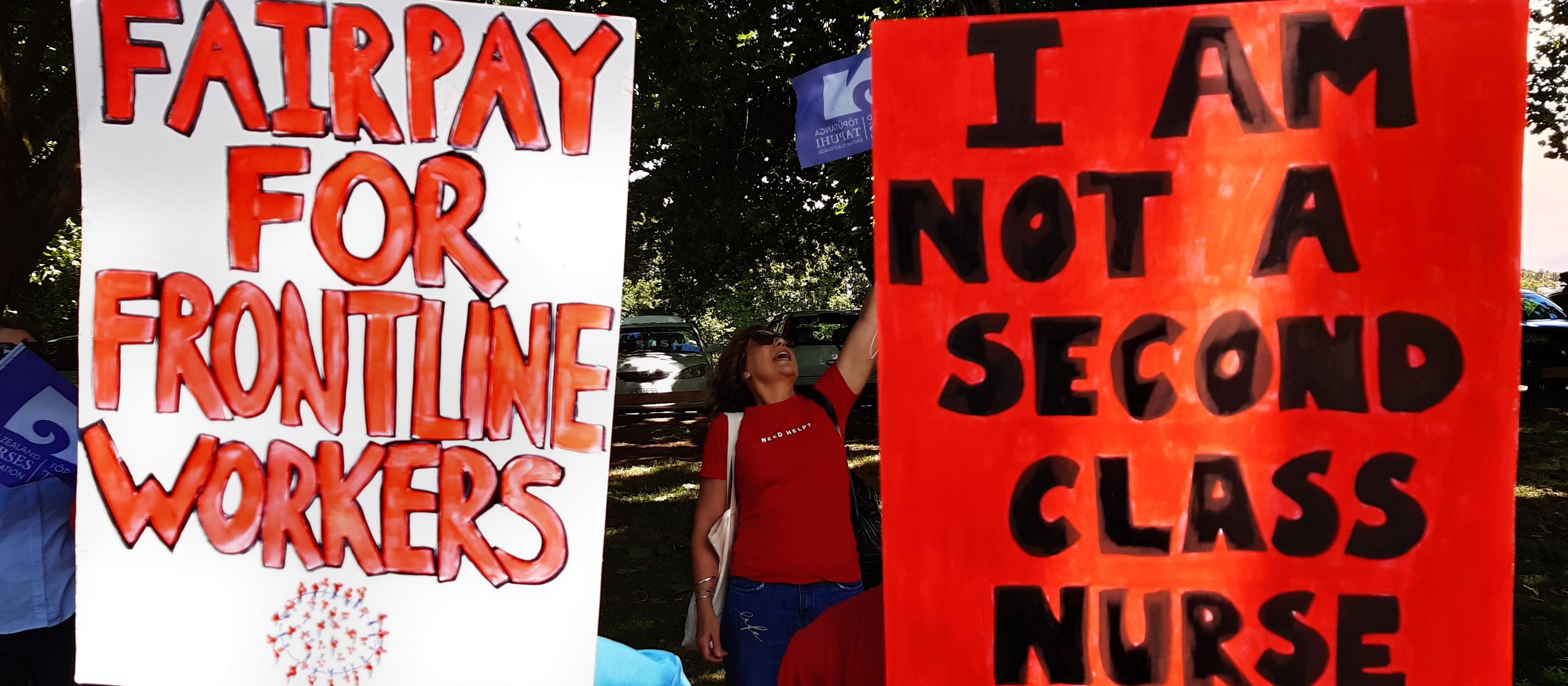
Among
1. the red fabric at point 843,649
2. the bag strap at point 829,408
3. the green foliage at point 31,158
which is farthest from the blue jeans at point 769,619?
the green foliage at point 31,158

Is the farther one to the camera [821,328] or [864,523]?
[821,328]

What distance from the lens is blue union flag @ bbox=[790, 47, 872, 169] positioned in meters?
3.05

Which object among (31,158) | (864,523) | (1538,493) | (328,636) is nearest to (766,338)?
(864,523)

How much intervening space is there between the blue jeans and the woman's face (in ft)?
1.83

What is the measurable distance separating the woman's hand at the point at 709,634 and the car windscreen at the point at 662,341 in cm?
1288

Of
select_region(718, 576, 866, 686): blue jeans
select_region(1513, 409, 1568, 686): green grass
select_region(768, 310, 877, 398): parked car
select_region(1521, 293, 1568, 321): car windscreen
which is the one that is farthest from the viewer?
select_region(1521, 293, 1568, 321): car windscreen

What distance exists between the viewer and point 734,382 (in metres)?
3.20

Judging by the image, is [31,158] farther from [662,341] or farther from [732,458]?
[662,341]

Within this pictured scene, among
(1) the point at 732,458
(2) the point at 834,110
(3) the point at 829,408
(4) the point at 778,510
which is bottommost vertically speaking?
(4) the point at 778,510

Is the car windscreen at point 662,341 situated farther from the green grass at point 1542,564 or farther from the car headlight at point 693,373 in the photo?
the green grass at point 1542,564

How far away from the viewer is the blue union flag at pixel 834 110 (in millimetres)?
3051

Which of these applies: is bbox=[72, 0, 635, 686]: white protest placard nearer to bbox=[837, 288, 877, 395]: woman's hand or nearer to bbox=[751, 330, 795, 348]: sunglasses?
bbox=[837, 288, 877, 395]: woman's hand

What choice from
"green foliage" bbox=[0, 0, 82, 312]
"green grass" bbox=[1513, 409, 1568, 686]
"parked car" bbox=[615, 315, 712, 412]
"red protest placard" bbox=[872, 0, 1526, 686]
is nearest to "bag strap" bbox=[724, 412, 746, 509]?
"red protest placard" bbox=[872, 0, 1526, 686]

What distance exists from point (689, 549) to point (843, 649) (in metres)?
5.39
